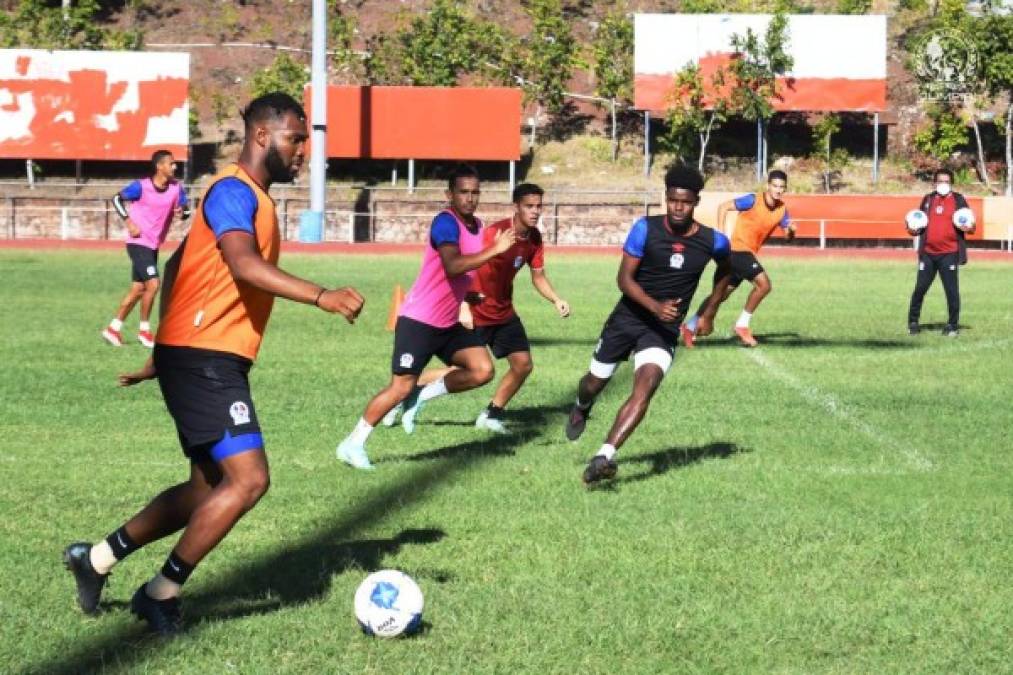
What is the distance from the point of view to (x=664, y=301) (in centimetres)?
1038

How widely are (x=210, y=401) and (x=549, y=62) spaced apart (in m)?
49.6

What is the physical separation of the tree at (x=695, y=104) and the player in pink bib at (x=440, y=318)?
1615 inches

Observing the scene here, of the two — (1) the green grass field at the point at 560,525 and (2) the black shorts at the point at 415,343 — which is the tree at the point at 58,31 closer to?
(1) the green grass field at the point at 560,525

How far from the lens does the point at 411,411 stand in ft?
39.8

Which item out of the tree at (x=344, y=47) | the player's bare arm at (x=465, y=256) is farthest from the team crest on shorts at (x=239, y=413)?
the tree at (x=344, y=47)

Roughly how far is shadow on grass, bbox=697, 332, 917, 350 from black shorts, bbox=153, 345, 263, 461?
13046mm

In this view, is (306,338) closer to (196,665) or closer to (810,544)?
(810,544)

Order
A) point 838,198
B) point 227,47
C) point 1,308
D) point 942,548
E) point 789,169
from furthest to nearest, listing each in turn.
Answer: point 227,47, point 789,169, point 838,198, point 1,308, point 942,548

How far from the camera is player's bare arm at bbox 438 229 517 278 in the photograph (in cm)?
920

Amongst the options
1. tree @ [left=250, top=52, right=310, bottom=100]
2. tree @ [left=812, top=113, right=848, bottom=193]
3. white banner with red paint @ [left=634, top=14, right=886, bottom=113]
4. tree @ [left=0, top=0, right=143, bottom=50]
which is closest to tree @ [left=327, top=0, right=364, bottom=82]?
tree @ [left=250, top=52, right=310, bottom=100]

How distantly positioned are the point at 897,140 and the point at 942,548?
49156 millimetres

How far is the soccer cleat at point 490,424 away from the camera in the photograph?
39.8ft

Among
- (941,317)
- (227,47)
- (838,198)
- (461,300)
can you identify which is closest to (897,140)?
(838,198)

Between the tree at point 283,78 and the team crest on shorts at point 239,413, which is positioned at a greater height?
the tree at point 283,78
